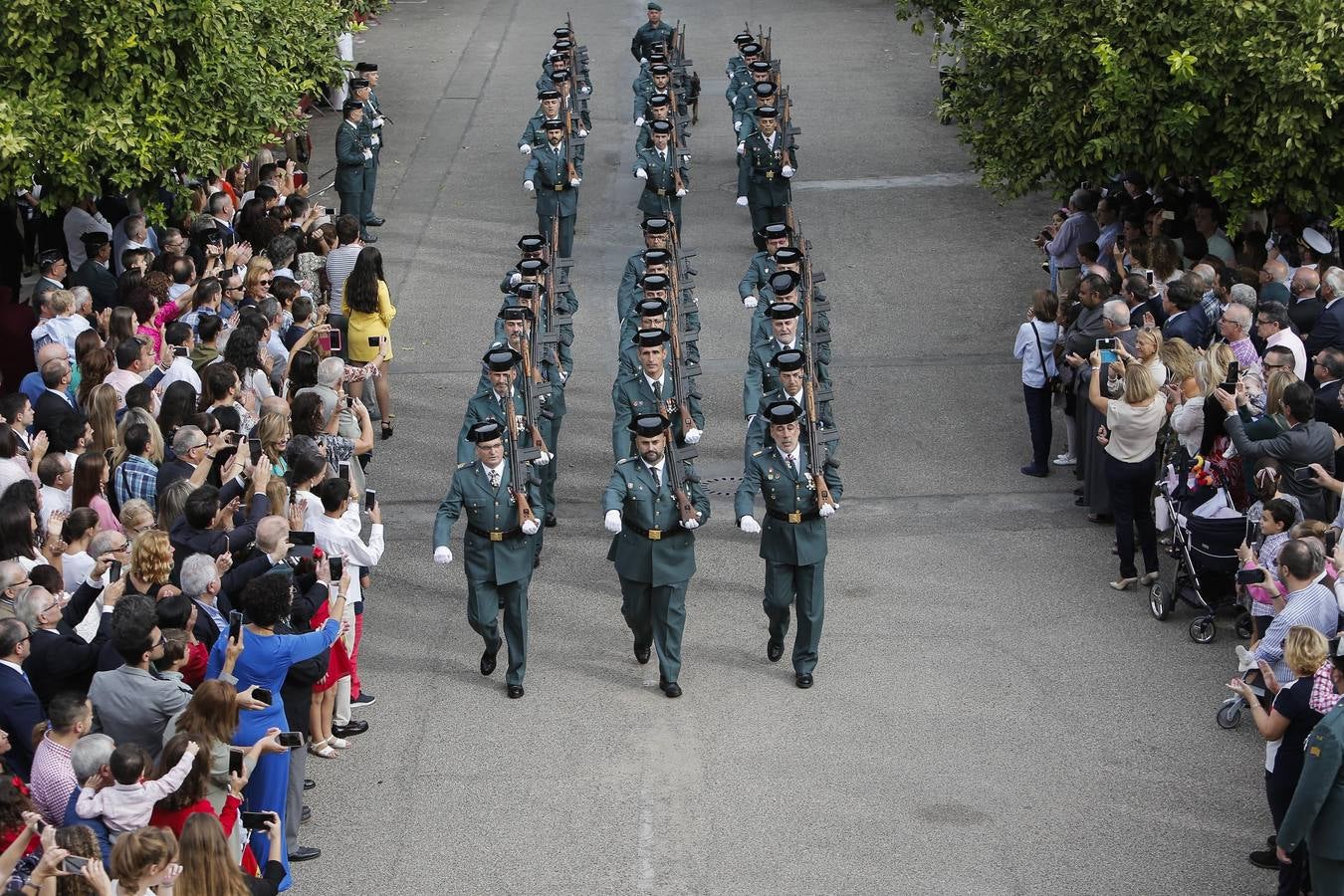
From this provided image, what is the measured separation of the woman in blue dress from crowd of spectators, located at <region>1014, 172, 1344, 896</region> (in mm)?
4100

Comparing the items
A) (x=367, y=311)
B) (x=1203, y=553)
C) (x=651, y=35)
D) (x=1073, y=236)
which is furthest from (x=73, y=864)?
(x=651, y=35)

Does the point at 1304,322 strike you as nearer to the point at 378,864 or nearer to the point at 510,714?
the point at 510,714

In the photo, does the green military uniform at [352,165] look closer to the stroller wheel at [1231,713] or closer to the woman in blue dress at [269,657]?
the woman in blue dress at [269,657]

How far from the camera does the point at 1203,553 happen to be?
31.0 feet

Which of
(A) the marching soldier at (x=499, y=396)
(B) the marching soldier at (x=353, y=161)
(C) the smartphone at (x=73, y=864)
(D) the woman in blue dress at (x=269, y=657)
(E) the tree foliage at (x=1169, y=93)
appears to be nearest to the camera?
(C) the smartphone at (x=73, y=864)

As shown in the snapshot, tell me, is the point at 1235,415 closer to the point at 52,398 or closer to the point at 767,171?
the point at 52,398

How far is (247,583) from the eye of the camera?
755cm

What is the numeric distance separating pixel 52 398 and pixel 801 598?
4.47 m

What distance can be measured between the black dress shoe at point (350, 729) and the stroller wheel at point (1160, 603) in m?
4.50

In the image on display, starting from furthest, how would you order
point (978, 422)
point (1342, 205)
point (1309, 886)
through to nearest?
point (978, 422) < point (1342, 205) < point (1309, 886)

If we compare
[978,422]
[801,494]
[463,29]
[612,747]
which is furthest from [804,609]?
[463,29]

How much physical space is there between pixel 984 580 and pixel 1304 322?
267 centimetres

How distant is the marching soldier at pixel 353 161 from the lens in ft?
51.9

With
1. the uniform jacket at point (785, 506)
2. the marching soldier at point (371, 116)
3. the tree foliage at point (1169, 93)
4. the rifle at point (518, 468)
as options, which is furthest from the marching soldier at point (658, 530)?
the marching soldier at point (371, 116)
